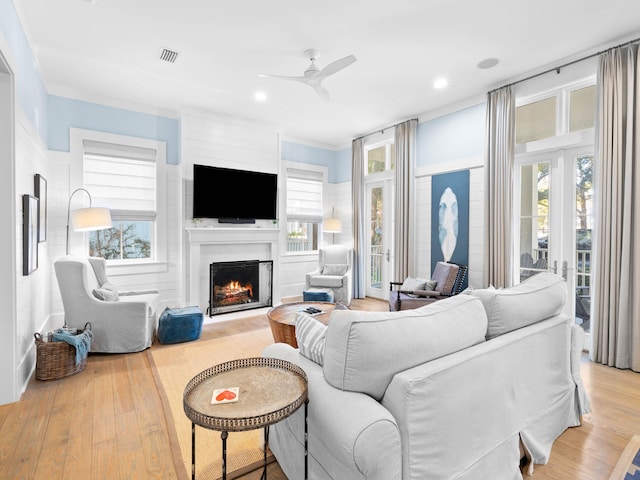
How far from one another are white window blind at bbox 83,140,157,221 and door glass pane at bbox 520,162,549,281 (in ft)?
15.9

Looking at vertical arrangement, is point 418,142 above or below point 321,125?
below

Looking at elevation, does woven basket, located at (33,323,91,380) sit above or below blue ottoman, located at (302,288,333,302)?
below

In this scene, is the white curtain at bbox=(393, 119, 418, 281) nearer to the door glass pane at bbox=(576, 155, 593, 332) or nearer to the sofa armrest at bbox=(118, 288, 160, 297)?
the door glass pane at bbox=(576, 155, 593, 332)

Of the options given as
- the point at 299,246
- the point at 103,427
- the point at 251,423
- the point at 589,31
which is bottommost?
the point at 103,427

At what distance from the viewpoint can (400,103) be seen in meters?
4.75

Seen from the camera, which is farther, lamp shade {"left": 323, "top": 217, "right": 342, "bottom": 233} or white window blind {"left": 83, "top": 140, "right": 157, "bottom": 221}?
lamp shade {"left": 323, "top": 217, "right": 342, "bottom": 233}

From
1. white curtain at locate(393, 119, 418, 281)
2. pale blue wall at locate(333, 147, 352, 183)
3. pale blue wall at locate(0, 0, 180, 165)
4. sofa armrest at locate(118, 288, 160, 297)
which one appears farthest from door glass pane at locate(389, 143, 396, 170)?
sofa armrest at locate(118, 288, 160, 297)

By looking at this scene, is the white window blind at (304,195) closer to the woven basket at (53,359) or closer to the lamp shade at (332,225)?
the lamp shade at (332,225)

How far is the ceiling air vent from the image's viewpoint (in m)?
3.38

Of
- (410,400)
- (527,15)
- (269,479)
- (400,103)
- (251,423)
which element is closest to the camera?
(251,423)

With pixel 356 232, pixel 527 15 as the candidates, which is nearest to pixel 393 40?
pixel 527 15

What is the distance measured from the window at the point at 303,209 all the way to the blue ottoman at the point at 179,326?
103 inches

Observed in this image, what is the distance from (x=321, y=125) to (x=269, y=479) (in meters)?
5.06

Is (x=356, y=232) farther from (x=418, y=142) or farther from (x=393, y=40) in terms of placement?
(x=393, y=40)
